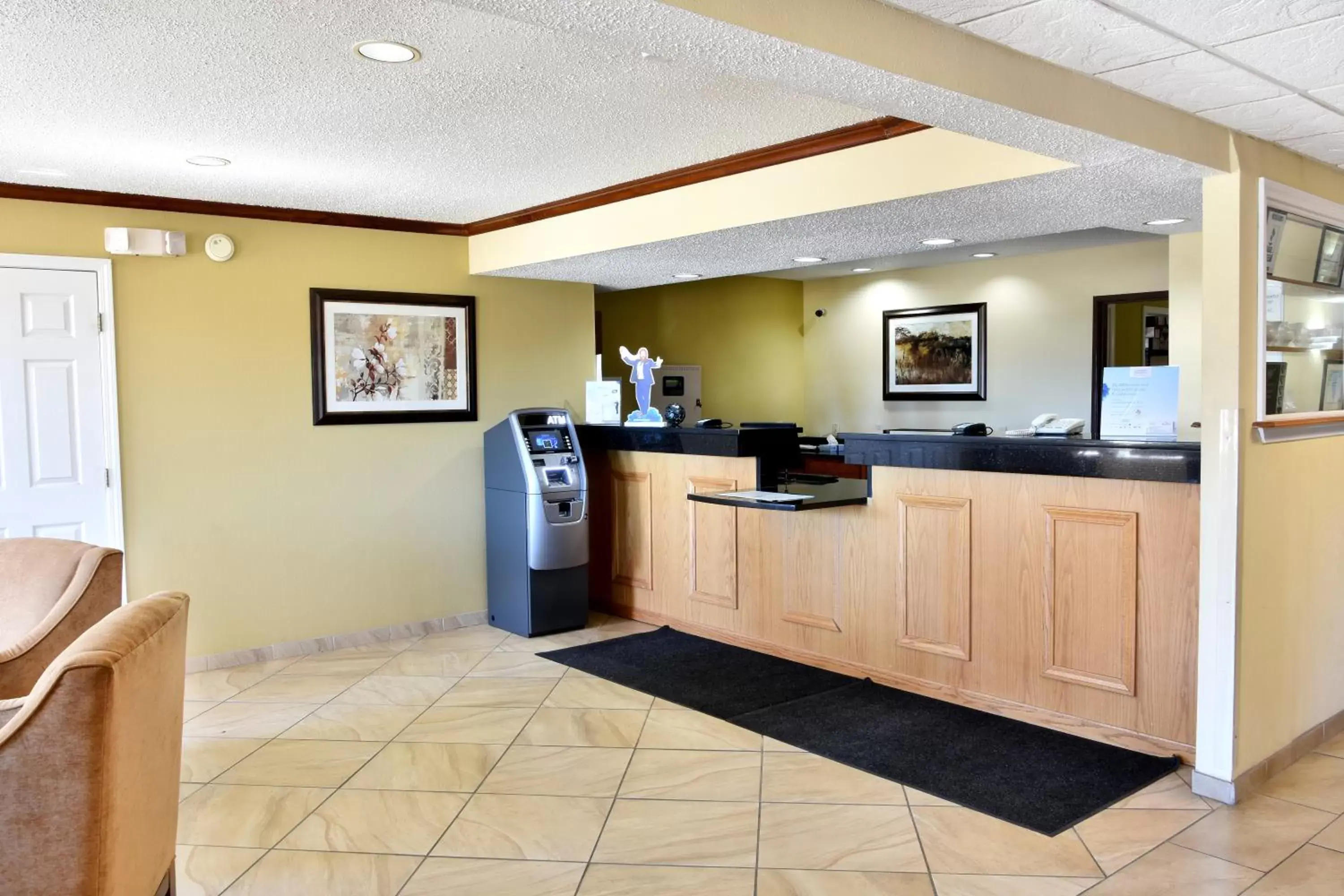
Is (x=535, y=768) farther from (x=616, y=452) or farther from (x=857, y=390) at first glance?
A: (x=857, y=390)

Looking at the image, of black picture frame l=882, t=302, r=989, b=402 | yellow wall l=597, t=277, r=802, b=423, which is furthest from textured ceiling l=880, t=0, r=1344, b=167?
yellow wall l=597, t=277, r=802, b=423

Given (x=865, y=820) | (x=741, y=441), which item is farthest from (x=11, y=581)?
(x=741, y=441)

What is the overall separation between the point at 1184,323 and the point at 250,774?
501 cm

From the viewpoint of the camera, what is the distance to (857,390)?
8680 millimetres

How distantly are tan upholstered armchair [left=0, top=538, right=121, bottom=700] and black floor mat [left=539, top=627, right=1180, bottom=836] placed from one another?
2208 millimetres

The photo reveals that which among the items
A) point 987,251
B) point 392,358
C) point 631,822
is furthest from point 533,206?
point 987,251

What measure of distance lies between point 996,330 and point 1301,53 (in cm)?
542

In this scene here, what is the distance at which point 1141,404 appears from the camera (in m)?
3.65

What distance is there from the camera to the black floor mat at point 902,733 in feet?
10.6

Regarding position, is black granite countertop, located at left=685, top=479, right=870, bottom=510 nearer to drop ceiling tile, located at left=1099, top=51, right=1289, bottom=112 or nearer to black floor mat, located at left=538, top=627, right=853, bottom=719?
black floor mat, located at left=538, top=627, right=853, bottom=719

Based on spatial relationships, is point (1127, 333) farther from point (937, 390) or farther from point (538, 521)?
point (538, 521)

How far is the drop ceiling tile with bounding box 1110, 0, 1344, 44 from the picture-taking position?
81.7 inches

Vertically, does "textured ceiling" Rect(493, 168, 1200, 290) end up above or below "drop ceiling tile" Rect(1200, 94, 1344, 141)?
below

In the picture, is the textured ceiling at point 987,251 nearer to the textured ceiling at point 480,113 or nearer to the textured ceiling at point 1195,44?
the textured ceiling at point 480,113
